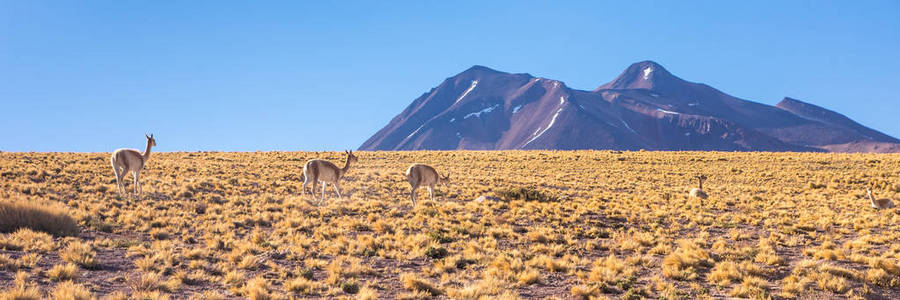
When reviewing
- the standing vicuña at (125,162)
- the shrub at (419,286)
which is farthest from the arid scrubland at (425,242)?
the standing vicuña at (125,162)

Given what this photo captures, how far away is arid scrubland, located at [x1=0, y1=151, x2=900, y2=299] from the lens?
9.31 metres

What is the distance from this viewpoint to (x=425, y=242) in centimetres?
→ 1372

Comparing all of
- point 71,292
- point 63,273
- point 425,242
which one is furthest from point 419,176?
point 71,292

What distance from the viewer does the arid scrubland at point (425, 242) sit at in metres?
9.31

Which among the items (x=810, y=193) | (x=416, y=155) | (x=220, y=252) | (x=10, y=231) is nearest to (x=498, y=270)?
(x=220, y=252)

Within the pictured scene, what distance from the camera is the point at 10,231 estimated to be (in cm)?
1185

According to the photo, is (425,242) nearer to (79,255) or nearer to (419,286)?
(419,286)

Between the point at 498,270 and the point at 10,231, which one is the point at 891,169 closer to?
the point at 498,270

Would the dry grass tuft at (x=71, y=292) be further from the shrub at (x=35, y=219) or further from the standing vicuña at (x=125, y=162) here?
the standing vicuña at (x=125, y=162)

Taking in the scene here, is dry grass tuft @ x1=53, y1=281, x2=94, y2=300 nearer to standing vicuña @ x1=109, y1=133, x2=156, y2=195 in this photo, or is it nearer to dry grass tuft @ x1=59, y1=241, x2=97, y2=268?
dry grass tuft @ x1=59, y1=241, x2=97, y2=268

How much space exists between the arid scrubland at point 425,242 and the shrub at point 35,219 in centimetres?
4

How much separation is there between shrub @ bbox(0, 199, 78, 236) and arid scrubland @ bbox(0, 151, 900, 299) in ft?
0.12

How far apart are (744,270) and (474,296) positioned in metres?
6.60

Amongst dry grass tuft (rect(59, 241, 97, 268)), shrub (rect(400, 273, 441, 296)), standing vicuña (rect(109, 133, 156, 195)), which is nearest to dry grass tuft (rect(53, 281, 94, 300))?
dry grass tuft (rect(59, 241, 97, 268))
